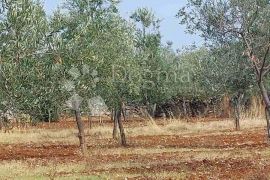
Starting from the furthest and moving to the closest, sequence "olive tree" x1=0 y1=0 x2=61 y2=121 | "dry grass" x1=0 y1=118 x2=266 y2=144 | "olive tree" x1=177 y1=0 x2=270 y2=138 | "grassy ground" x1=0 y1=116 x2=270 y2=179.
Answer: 1. "dry grass" x1=0 y1=118 x2=266 y2=144
2. "olive tree" x1=177 y1=0 x2=270 y2=138
3. "grassy ground" x1=0 y1=116 x2=270 y2=179
4. "olive tree" x1=0 y1=0 x2=61 y2=121

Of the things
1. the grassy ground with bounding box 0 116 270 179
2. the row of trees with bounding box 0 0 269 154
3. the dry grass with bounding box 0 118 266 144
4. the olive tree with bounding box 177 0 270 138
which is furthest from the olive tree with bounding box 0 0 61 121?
the dry grass with bounding box 0 118 266 144

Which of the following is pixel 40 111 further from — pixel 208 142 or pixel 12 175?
pixel 208 142

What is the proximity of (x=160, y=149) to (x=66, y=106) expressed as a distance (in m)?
6.04

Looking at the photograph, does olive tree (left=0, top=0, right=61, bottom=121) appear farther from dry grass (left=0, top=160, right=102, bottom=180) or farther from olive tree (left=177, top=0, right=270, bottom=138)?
olive tree (left=177, top=0, right=270, bottom=138)

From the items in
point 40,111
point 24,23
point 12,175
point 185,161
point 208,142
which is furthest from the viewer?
point 208,142

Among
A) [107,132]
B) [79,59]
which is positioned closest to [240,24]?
[79,59]

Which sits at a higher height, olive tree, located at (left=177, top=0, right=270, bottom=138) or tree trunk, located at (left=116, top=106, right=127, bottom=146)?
olive tree, located at (left=177, top=0, right=270, bottom=138)

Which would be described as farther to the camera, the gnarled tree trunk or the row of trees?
the gnarled tree trunk

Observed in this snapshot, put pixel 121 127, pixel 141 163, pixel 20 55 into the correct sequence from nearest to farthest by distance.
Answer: pixel 20 55 < pixel 141 163 < pixel 121 127

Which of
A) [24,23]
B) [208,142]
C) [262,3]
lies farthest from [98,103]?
[24,23]

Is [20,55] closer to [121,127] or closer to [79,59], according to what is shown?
[79,59]

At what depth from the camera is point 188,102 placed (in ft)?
262

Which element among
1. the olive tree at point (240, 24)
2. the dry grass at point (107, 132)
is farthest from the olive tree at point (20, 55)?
the dry grass at point (107, 132)

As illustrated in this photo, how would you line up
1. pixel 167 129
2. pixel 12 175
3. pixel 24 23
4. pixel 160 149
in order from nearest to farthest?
pixel 24 23
pixel 12 175
pixel 160 149
pixel 167 129
